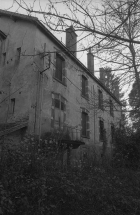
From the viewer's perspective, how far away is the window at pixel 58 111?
37.7ft

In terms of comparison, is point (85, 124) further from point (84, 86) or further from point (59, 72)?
point (59, 72)

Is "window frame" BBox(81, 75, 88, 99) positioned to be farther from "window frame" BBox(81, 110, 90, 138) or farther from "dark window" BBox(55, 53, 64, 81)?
"dark window" BBox(55, 53, 64, 81)

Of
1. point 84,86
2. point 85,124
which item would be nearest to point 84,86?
point 84,86

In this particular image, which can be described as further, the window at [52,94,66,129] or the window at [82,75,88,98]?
the window at [82,75,88,98]

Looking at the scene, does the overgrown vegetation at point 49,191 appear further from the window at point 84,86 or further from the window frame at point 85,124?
the window at point 84,86

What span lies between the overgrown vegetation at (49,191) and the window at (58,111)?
190 inches

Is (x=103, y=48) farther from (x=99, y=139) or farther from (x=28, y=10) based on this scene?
(x=99, y=139)

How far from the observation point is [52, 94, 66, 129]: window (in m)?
11.5

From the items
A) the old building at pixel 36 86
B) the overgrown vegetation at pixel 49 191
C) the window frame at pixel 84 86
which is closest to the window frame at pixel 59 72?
the old building at pixel 36 86

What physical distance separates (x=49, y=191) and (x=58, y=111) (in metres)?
7.13

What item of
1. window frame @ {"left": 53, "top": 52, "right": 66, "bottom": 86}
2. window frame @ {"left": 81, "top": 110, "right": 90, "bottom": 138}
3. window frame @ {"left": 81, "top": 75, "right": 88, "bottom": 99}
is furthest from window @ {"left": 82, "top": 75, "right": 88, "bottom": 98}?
window frame @ {"left": 53, "top": 52, "right": 66, "bottom": 86}

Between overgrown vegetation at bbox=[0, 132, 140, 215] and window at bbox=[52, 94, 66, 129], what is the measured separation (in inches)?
190

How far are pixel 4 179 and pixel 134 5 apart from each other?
4532 millimetres

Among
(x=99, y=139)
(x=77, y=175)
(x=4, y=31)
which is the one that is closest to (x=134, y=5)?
(x=77, y=175)
